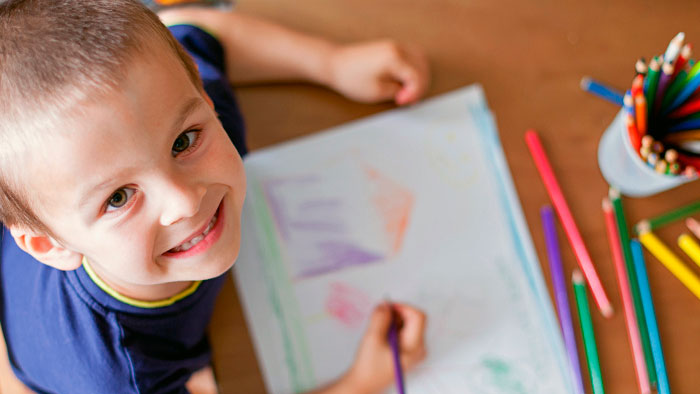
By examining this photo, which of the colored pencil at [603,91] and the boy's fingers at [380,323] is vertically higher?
the colored pencil at [603,91]

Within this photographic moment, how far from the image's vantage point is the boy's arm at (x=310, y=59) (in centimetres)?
59

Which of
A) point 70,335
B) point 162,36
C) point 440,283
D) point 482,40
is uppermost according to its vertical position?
point 482,40

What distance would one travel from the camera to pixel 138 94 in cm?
33

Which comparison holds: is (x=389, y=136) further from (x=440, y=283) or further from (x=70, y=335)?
(x=70, y=335)

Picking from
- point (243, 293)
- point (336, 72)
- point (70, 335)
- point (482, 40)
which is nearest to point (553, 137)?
point (482, 40)

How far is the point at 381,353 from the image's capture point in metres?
0.53

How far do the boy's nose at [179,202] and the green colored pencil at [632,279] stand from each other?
1.35 feet

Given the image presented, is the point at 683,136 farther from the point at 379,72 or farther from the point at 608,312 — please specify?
the point at 379,72

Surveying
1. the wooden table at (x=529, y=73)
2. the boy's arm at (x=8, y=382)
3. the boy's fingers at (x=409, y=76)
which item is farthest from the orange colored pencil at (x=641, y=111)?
the boy's arm at (x=8, y=382)

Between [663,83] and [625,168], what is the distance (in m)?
0.10

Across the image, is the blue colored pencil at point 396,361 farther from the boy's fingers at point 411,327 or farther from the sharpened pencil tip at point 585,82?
the sharpened pencil tip at point 585,82

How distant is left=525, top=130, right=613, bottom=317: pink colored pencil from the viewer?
21.4 inches

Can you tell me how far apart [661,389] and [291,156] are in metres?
0.42

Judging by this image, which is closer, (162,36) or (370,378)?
(162,36)
